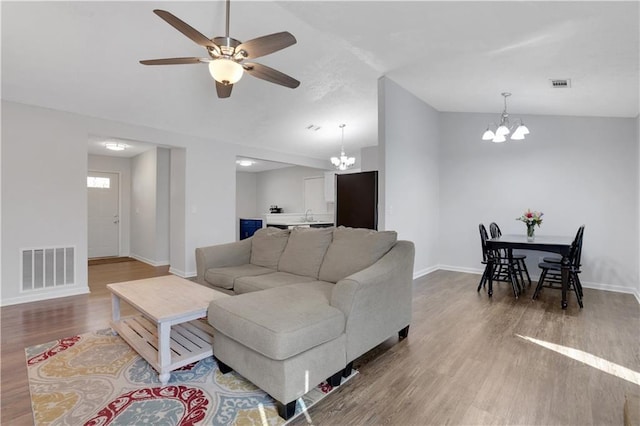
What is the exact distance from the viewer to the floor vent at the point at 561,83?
3560 mm

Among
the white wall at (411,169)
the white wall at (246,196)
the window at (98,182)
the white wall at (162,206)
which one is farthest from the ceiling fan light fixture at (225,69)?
the white wall at (246,196)

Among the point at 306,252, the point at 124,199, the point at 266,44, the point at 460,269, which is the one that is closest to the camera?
the point at 266,44

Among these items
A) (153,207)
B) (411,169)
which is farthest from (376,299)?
(153,207)

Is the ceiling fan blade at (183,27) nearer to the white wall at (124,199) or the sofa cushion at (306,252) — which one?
the sofa cushion at (306,252)

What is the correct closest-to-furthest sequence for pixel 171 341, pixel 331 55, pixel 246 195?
pixel 171 341
pixel 331 55
pixel 246 195

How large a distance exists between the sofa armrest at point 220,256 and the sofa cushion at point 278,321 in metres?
1.40

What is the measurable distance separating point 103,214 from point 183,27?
6.80 m

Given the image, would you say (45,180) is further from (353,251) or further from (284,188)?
(284,188)

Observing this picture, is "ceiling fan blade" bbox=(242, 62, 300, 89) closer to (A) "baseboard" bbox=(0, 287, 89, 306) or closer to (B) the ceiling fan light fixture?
(B) the ceiling fan light fixture

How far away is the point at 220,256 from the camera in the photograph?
3.56 meters

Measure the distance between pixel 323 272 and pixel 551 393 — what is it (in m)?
1.83

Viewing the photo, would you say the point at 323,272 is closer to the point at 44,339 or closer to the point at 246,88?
the point at 44,339

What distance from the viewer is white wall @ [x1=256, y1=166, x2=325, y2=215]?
29.6 ft

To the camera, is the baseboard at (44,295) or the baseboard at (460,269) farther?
the baseboard at (460,269)
